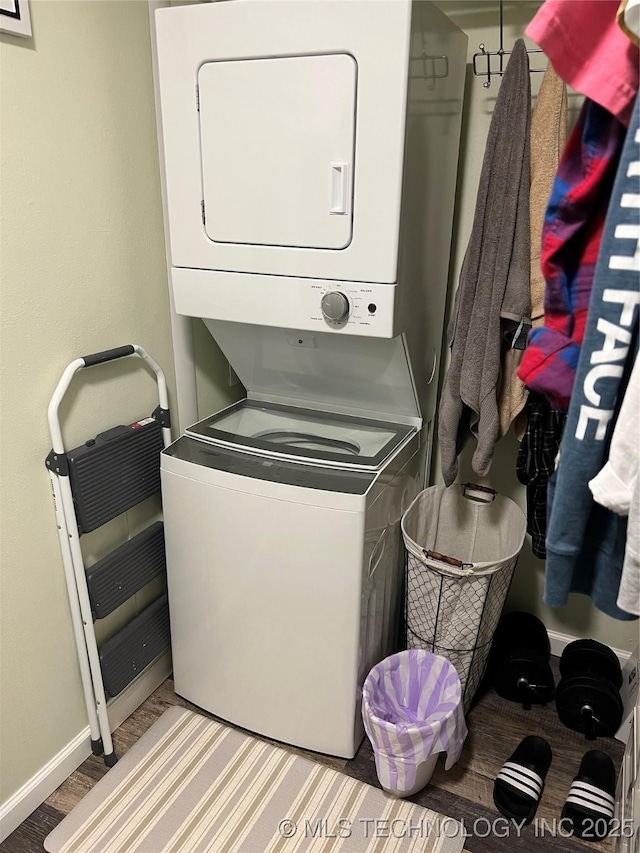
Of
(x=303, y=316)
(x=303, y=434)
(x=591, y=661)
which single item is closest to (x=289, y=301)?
(x=303, y=316)

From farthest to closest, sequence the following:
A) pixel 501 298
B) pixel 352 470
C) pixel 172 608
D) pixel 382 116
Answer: pixel 172 608
pixel 352 470
pixel 501 298
pixel 382 116

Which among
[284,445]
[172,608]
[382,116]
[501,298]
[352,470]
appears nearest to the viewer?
[382,116]

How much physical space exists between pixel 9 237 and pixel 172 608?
1.05 m

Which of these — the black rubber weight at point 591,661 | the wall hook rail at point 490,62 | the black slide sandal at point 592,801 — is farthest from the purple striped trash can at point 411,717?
the wall hook rail at point 490,62

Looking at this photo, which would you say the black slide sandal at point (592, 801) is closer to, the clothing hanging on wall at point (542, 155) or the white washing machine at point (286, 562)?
the white washing machine at point (286, 562)

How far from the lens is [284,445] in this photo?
1.68 m

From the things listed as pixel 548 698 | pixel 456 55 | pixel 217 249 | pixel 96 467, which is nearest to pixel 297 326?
pixel 217 249

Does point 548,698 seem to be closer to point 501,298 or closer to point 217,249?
point 501,298

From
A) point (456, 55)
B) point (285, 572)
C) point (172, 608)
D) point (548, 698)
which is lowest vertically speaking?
point (548, 698)

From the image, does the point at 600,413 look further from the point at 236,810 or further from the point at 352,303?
A: the point at 236,810

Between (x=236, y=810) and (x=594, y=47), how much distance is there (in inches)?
67.3

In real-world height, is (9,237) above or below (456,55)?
below

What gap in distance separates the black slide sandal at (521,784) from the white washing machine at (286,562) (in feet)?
1.25

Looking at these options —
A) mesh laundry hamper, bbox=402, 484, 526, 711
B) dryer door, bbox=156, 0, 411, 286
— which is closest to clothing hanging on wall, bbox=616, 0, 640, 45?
dryer door, bbox=156, 0, 411, 286
